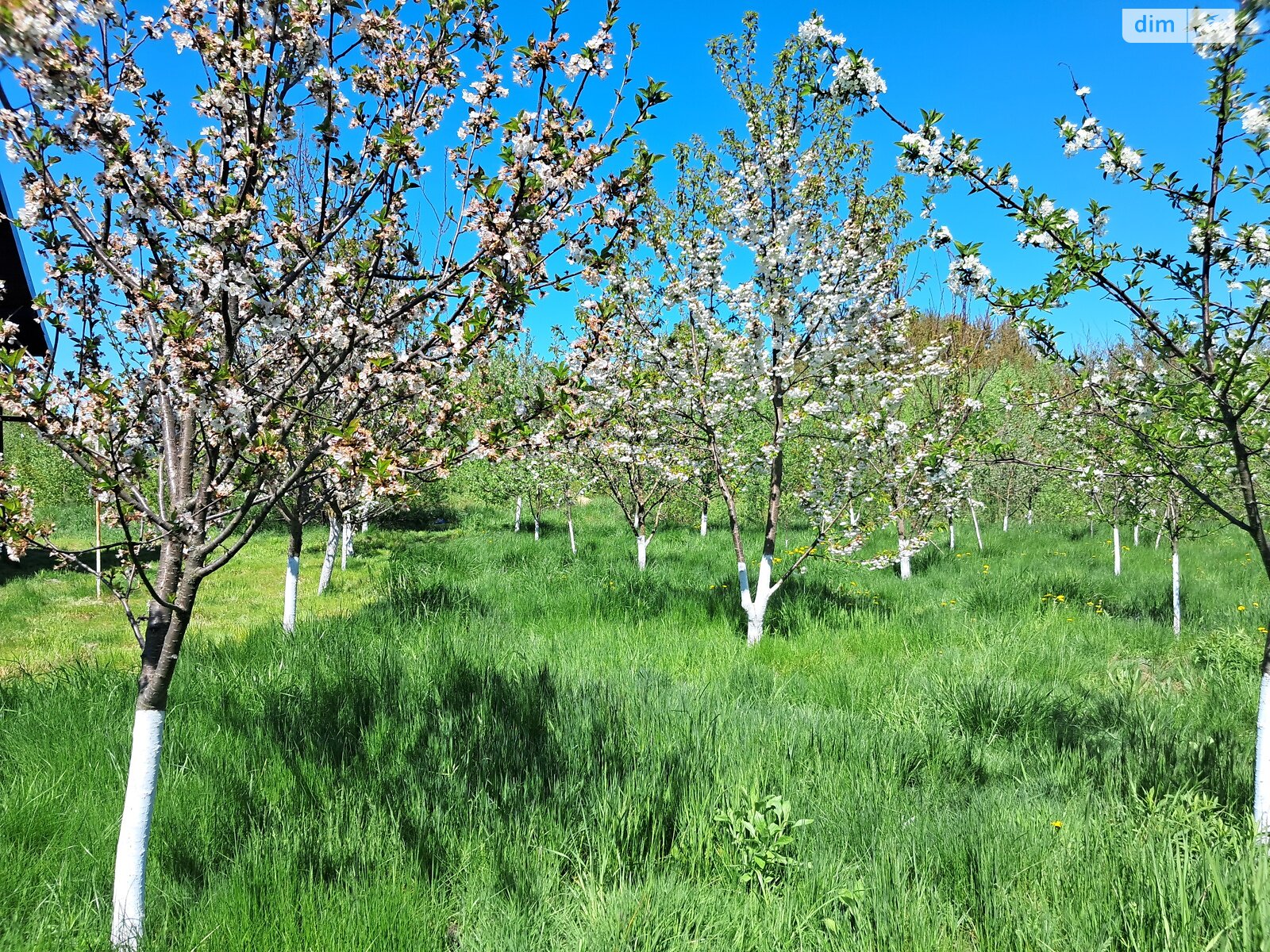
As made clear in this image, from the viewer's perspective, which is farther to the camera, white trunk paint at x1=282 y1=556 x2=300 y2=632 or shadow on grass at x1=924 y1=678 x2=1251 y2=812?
white trunk paint at x1=282 y1=556 x2=300 y2=632

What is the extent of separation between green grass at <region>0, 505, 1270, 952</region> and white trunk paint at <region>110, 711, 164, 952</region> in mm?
145

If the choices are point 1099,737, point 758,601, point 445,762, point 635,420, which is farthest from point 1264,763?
point 635,420

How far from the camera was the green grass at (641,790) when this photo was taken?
223 cm

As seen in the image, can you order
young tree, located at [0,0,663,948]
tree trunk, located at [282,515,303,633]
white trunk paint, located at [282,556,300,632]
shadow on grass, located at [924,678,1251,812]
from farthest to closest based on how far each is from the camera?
white trunk paint, located at [282,556,300,632] < tree trunk, located at [282,515,303,633] < shadow on grass, located at [924,678,1251,812] < young tree, located at [0,0,663,948]

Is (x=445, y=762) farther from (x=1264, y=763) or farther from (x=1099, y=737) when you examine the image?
(x=1099, y=737)

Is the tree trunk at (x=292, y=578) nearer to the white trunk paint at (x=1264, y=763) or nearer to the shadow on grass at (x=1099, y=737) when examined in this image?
the shadow on grass at (x=1099, y=737)

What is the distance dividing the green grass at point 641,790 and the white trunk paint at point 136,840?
145 millimetres

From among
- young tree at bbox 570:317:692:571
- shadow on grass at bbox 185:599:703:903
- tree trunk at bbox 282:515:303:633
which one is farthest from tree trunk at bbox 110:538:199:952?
tree trunk at bbox 282:515:303:633

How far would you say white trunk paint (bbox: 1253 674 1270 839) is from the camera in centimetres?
268

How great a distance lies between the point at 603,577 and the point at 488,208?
716 cm

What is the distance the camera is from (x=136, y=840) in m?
2.09

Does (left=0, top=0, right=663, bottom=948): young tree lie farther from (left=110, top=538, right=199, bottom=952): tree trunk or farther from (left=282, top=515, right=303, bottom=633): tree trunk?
(left=282, top=515, right=303, bottom=633): tree trunk

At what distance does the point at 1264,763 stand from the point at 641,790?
283 centimetres

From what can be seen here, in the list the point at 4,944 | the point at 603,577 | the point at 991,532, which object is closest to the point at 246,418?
the point at 4,944
